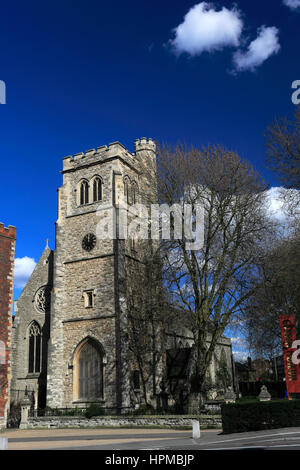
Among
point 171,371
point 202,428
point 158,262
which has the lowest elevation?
point 202,428

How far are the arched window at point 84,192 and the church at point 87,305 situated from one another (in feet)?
0.24

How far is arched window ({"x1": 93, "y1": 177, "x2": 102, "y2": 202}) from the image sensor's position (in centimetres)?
3247

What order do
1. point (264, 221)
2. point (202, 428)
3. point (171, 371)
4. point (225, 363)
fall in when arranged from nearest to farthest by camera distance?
point (202, 428) → point (264, 221) → point (171, 371) → point (225, 363)

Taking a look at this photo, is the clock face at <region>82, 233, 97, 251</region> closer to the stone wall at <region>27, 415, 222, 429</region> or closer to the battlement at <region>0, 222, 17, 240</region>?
the battlement at <region>0, 222, 17, 240</region>

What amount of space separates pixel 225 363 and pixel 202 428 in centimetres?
3144

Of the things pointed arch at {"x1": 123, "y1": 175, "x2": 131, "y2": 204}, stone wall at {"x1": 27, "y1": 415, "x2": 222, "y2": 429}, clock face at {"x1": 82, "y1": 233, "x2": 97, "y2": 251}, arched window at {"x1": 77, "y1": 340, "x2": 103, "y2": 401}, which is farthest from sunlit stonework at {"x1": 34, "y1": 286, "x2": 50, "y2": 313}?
stone wall at {"x1": 27, "y1": 415, "x2": 222, "y2": 429}

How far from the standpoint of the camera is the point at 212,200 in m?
24.4

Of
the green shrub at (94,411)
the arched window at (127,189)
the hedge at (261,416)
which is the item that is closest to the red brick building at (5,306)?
the green shrub at (94,411)

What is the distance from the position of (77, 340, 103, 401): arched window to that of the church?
0.19 ft

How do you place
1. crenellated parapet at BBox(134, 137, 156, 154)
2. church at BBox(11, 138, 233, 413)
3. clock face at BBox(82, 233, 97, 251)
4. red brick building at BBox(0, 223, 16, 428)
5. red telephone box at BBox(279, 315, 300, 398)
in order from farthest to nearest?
crenellated parapet at BBox(134, 137, 156, 154) < clock face at BBox(82, 233, 97, 251) < church at BBox(11, 138, 233, 413) < red brick building at BBox(0, 223, 16, 428) < red telephone box at BBox(279, 315, 300, 398)

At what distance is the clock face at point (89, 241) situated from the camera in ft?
102

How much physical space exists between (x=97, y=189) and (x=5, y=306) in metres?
10.3
